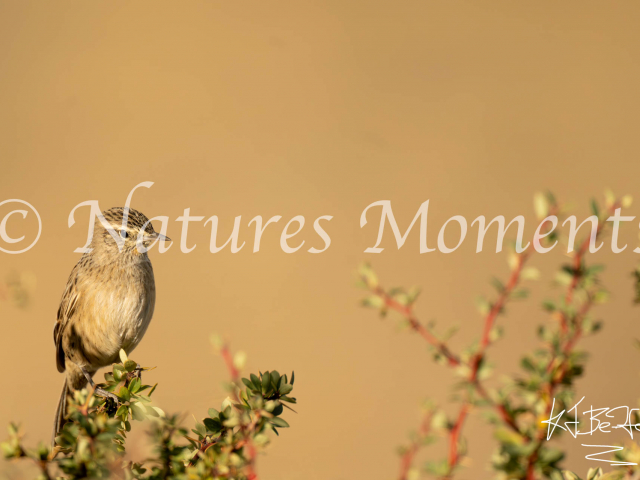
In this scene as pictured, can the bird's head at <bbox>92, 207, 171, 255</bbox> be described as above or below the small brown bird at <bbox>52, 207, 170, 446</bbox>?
above

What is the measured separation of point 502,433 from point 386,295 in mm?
377

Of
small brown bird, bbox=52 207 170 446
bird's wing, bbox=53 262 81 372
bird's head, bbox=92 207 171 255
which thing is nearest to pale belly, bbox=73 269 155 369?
small brown bird, bbox=52 207 170 446

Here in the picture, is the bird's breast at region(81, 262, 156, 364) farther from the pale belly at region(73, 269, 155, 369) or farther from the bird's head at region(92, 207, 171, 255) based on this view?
the bird's head at region(92, 207, 171, 255)

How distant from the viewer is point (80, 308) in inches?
176

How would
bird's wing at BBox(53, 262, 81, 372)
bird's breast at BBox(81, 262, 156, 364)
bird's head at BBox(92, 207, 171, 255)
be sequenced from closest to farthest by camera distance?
bird's breast at BBox(81, 262, 156, 364) < bird's head at BBox(92, 207, 171, 255) < bird's wing at BBox(53, 262, 81, 372)

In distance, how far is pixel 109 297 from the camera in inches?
170

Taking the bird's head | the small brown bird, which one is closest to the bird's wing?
the small brown bird

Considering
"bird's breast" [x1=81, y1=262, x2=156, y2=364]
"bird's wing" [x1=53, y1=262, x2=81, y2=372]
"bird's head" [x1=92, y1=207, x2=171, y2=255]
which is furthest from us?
"bird's wing" [x1=53, y1=262, x2=81, y2=372]

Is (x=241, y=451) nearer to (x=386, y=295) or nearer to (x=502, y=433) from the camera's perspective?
(x=386, y=295)

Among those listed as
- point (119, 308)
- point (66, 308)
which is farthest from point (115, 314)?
point (66, 308)

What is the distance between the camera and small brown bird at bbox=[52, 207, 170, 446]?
431cm

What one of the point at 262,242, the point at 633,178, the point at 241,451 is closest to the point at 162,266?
the point at 262,242

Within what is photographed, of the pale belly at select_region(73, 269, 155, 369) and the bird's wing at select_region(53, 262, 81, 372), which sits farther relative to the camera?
the bird's wing at select_region(53, 262, 81, 372)

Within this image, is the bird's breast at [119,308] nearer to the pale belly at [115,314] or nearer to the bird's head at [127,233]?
the pale belly at [115,314]
